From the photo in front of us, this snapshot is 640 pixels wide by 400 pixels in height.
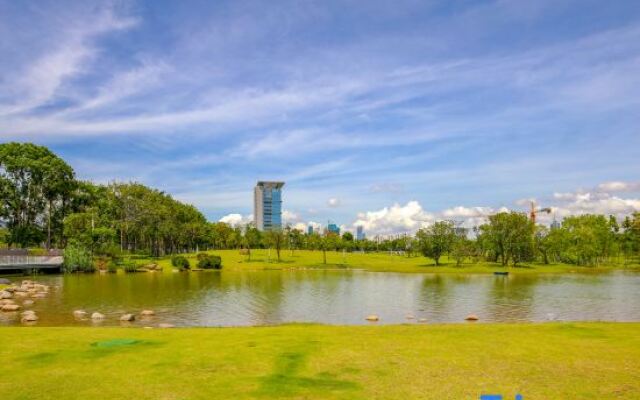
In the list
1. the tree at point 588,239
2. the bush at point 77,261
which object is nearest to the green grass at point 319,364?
the bush at point 77,261

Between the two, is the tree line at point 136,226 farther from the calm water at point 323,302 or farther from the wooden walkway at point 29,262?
the calm water at point 323,302

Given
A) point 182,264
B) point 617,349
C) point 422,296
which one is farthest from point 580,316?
point 182,264

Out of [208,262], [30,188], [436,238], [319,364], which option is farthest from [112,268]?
[319,364]

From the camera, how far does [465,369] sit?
1578cm

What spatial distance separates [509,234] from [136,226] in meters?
87.3

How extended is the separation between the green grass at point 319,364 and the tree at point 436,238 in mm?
85786

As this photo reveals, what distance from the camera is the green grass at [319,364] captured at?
43.9ft

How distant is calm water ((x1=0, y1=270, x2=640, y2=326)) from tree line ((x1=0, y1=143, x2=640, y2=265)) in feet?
143

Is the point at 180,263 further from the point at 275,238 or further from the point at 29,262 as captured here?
the point at 275,238

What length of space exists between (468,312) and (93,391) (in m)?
32.2

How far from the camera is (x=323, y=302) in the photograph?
150 ft

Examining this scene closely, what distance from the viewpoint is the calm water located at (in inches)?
1422

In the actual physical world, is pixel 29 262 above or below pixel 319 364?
above

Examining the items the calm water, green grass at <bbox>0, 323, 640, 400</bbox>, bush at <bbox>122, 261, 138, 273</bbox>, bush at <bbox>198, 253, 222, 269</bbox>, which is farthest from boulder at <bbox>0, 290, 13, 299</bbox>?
bush at <bbox>198, 253, 222, 269</bbox>
